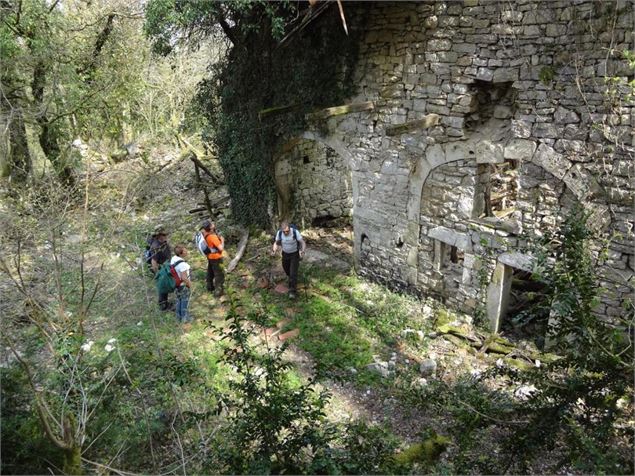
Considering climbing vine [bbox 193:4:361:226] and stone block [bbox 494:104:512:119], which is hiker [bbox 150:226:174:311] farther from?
stone block [bbox 494:104:512:119]

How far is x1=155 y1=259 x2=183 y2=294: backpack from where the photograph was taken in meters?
6.65

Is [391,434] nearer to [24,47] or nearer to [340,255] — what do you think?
[340,255]

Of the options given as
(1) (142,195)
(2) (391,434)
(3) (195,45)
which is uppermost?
(3) (195,45)

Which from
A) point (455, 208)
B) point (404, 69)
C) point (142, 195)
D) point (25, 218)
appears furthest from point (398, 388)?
point (142, 195)

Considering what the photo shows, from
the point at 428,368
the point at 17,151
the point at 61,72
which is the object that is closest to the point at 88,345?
the point at 428,368

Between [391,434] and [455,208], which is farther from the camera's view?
[455,208]

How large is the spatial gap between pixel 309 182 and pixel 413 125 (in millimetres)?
3774

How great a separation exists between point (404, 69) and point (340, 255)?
154 inches

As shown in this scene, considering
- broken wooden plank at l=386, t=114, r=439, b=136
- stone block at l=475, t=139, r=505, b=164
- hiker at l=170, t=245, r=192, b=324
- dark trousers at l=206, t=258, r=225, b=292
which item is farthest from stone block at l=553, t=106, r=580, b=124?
dark trousers at l=206, t=258, r=225, b=292

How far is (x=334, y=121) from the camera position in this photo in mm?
7848

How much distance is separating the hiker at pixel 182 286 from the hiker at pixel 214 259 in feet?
1.66

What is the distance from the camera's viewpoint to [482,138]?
6.00 metres

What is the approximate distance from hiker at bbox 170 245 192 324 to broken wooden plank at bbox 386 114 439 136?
11.5ft

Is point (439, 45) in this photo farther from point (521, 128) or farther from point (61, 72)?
point (61, 72)
